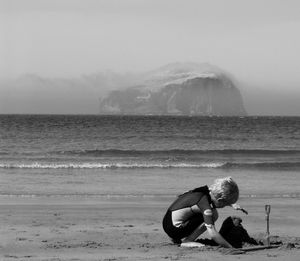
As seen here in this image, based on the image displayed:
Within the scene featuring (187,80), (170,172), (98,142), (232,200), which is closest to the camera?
(232,200)

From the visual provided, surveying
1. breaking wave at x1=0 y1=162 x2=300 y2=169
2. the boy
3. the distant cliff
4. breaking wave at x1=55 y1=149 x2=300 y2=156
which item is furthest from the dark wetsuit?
the distant cliff

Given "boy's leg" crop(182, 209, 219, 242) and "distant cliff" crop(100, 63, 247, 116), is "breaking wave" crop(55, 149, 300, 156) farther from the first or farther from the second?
"distant cliff" crop(100, 63, 247, 116)

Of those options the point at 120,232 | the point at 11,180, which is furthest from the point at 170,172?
the point at 120,232

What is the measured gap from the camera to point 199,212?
328 inches

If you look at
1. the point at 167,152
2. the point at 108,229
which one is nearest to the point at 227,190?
the point at 108,229

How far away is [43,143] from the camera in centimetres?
4075

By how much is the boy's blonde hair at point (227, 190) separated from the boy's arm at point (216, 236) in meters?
0.36

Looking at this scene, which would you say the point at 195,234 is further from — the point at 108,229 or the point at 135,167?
the point at 135,167

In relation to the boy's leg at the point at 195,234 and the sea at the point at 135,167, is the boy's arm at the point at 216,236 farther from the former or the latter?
the sea at the point at 135,167

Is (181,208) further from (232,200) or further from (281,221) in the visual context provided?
(281,221)

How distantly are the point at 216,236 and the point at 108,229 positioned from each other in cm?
299

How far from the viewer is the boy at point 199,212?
797 centimetres

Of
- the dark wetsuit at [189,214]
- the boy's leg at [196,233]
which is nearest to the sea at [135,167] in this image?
the dark wetsuit at [189,214]

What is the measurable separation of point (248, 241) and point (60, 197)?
7.80 metres
